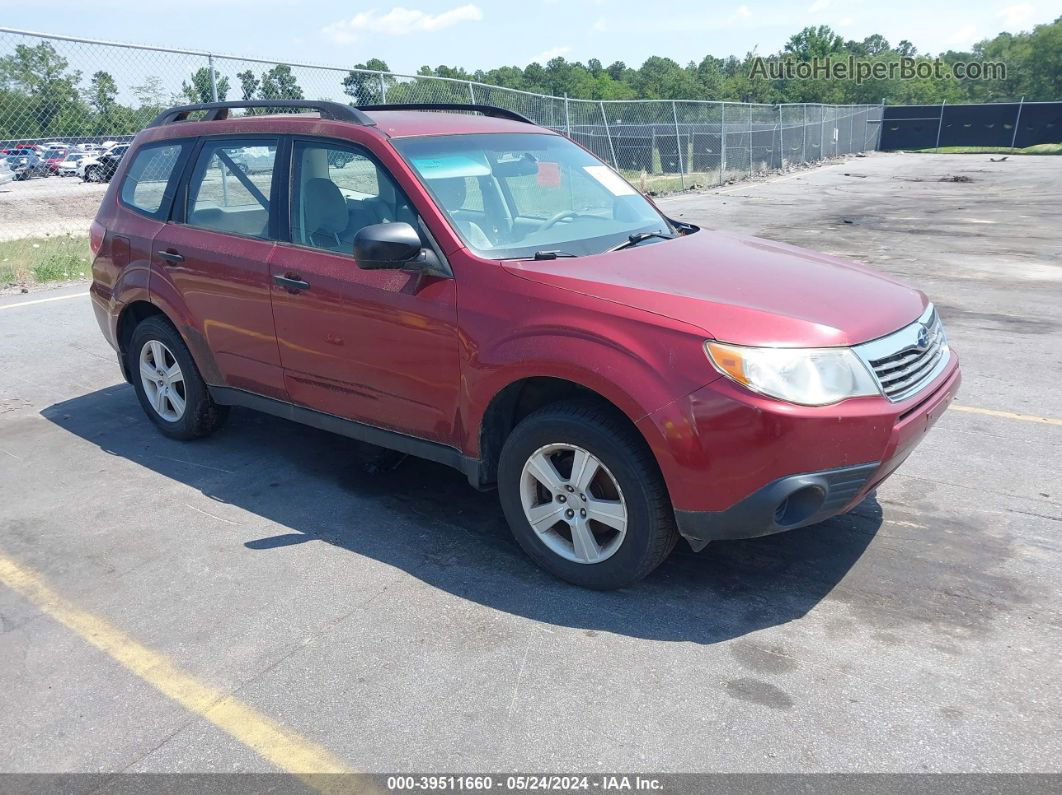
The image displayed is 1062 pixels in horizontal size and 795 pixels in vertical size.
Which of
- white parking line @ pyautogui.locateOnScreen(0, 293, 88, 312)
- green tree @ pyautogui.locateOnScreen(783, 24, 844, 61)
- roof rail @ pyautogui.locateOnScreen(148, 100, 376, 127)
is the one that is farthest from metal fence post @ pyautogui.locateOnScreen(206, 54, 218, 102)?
green tree @ pyautogui.locateOnScreen(783, 24, 844, 61)

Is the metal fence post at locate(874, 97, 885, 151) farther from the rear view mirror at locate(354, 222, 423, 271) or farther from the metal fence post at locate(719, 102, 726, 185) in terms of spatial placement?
the rear view mirror at locate(354, 222, 423, 271)

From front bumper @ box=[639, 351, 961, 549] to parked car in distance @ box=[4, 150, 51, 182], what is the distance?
1211 cm

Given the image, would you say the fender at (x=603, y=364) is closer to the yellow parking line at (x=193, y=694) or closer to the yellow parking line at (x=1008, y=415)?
the yellow parking line at (x=193, y=694)

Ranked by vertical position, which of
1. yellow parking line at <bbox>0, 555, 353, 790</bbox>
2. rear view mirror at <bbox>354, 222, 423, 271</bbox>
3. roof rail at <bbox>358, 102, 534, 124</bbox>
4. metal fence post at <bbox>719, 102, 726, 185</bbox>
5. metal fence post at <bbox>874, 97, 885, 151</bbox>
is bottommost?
metal fence post at <bbox>874, 97, 885, 151</bbox>

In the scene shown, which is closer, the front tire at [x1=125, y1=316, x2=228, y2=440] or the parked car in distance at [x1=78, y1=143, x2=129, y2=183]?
the front tire at [x1=125, y1=316, x2=228, y2=440]

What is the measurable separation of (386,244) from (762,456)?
175 centimetres

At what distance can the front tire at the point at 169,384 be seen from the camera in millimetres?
5285

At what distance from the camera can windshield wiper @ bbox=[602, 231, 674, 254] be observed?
4180 millimetres

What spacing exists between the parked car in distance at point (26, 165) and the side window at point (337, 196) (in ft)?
32.2

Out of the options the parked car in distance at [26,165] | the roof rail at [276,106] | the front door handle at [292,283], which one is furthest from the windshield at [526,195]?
the parked car in distance at [26,165]

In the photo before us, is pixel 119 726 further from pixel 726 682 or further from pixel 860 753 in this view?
pixel 860 753

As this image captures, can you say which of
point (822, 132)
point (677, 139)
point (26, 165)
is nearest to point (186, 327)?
point (26, 165)

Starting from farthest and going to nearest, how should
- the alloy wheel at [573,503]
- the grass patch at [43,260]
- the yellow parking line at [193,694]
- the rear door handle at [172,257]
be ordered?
the grass patch at [43,260] → the rear door handle at [172,257] → the alloy wheel at [573,503] → the yellow parking line at [193,694]

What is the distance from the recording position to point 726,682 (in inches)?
121
